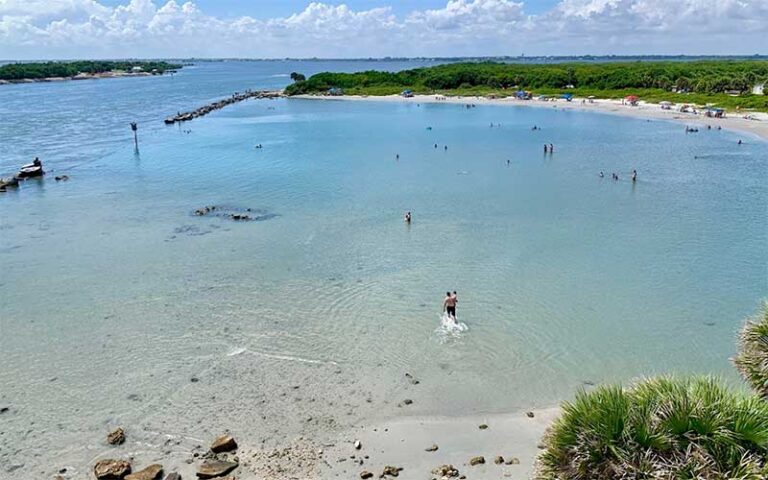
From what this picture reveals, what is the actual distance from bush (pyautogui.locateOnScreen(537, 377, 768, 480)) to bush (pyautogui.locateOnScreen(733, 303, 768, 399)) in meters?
2.43

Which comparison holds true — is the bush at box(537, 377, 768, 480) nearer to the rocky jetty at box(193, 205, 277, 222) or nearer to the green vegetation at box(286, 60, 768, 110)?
the rocky jetty at box(193, 205, 277, 222)

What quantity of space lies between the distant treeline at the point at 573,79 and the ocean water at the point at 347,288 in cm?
6706

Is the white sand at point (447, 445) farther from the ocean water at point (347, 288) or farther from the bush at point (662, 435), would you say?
the bush at point (662, 435)

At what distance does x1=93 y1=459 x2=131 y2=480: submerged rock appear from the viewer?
1518 cm

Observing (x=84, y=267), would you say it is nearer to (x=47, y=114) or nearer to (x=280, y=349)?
(x=280, y=349)

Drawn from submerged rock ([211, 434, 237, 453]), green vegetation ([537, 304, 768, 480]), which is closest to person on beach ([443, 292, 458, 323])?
submerged rock ([211, 434, 237, 453])

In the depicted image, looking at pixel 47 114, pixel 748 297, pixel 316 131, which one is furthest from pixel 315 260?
pixel 47 114

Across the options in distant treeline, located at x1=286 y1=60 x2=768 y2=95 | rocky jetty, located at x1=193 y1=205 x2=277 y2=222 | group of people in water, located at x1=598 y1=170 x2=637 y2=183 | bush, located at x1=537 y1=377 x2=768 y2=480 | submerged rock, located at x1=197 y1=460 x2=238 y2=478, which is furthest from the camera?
distant treeline, located at x1=286 y1=60 x2=768 y2=95

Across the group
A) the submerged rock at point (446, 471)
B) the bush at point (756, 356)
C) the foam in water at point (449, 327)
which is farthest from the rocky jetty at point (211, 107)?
the bush at point (756, 356)

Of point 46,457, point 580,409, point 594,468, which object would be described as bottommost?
point 46,457

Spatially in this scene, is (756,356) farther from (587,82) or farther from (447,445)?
(587,82)

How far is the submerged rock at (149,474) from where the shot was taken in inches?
590

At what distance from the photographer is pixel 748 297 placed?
85.1 feet

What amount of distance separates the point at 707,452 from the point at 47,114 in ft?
403
